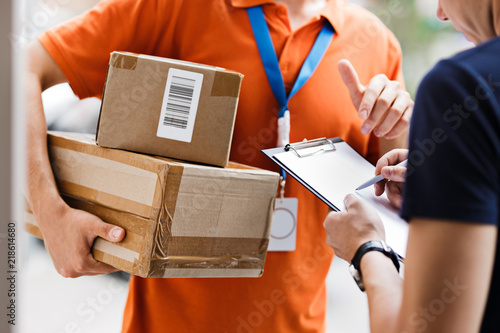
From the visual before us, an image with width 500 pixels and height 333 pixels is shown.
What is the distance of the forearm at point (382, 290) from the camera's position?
70 cm

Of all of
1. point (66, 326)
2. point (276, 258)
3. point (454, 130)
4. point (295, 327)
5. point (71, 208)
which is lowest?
point (66, 326)

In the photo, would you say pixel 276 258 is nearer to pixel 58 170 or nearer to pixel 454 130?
pixel 58 170

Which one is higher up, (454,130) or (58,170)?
(454,130)

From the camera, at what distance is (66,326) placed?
286 cm

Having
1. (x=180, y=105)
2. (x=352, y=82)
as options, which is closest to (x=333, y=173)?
(x=352, y=82)

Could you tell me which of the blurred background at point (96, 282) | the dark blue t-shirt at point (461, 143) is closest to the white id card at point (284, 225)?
the dark blue t-shirt at point (461, 143)

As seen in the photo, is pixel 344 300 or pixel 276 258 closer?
pixel 276 258

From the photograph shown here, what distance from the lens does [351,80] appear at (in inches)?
45.6

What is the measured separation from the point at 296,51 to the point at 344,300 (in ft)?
7.99

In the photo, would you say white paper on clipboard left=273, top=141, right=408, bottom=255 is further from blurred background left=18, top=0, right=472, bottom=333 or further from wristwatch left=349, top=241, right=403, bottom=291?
blurred background left=18, top=0, right=472, bottom=333

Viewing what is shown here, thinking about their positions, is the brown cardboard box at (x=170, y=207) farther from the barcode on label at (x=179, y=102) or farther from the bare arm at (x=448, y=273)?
the bare arm at (x=448, y=273)

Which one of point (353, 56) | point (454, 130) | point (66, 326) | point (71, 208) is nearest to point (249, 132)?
point (353, 56)

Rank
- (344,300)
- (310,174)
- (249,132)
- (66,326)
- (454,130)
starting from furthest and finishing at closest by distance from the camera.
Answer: (344,300) < (66,326) < (249,132) < (310,174) < (454,130)

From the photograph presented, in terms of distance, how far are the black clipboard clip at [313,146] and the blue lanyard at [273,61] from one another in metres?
0.11
